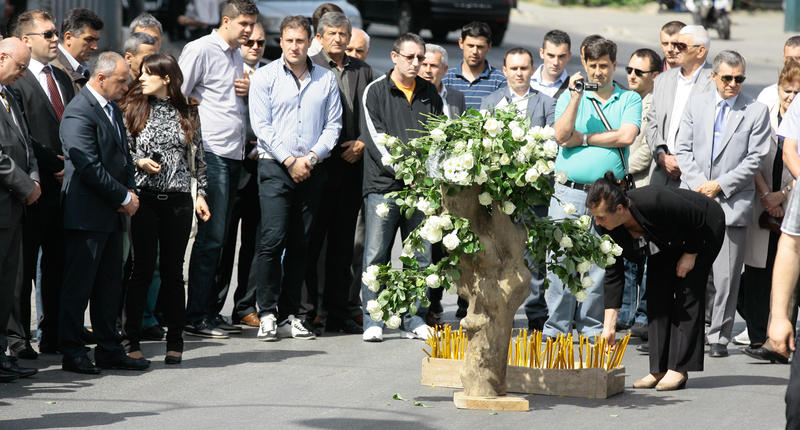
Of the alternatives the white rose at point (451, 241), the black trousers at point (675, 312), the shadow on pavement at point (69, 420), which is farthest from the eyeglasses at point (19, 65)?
the black trousers at point (675, 312)

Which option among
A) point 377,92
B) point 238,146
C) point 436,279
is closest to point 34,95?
point 238,146

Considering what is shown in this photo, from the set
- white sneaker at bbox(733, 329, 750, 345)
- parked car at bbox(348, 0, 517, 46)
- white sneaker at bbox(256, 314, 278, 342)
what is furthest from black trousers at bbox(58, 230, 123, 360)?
parked car at bbox(348, 0, 517, 46)

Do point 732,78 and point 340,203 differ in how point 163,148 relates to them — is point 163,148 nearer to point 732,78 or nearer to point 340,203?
point 340,203

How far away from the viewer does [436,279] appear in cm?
704

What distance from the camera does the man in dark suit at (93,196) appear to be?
25.8ft

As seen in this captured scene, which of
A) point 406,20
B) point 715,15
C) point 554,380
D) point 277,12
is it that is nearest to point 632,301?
point 554,380

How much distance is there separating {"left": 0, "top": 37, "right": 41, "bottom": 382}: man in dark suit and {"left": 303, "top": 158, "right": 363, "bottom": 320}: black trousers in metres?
2.48

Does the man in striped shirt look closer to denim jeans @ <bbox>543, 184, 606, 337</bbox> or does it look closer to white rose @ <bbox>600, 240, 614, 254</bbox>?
denim jeans @ <bbox>543, 184, 606, 337</bbox>

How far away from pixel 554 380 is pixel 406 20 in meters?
20.9

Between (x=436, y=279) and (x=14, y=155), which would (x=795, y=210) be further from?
(x=14, y=155)

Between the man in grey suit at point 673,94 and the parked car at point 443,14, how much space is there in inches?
661

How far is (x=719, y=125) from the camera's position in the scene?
30.5 ft

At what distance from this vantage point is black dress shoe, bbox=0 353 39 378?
7758 millimetres

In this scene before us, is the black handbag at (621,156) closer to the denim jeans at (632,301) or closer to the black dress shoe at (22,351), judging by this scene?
the denim jeans at (632,301)
